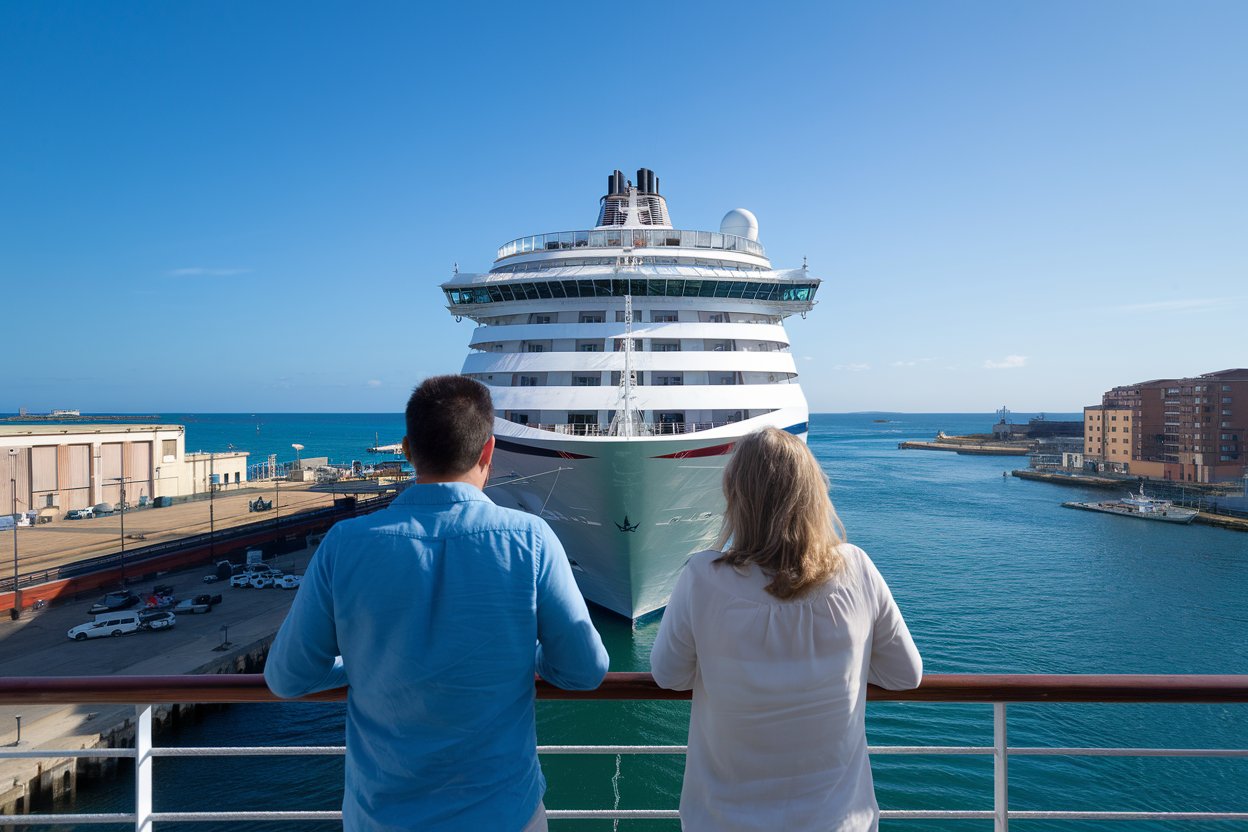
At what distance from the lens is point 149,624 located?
18.9 m

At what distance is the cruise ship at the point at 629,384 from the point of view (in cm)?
1301

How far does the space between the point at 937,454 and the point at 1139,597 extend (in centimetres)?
8229

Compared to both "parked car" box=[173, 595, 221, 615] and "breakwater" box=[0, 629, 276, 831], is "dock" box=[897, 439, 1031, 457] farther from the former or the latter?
"breakwater" box=[0, 629, 276, 831]

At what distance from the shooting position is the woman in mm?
1539

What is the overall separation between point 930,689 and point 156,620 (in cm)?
2218

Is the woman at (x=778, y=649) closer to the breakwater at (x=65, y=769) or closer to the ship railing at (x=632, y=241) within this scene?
the breakwater at (x=65, y=769)

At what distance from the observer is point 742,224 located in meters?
21.6

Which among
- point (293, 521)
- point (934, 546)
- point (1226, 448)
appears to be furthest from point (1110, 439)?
point (293, 521)

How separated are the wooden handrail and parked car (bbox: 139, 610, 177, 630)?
20.4 metres

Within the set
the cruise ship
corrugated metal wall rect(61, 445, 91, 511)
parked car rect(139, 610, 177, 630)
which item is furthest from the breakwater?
corrugated metal wall rect(61, 445, 91, 511)

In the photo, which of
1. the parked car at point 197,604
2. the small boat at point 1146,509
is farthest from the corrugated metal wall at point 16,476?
the small boat at point 1146,509

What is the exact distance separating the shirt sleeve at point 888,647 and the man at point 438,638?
661 mm

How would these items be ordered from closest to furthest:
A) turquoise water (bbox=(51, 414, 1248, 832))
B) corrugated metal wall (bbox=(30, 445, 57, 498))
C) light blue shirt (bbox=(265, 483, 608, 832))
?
1. light blue shirt (bbox=(265, 483, 608, 832))
2. turquoise water (bbox=(51, 414, 1248, 832))
3. corrugated metal wall (bbox=(30, 445, 57, 498))

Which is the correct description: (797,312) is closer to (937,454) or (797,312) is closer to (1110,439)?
(1110,439)
